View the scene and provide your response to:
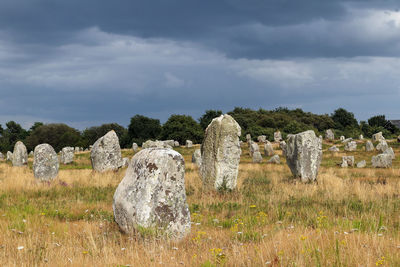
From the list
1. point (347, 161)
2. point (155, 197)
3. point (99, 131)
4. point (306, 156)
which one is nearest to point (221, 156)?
point (306, 156)

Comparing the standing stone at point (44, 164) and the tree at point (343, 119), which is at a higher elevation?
the tree at point (343, 119)

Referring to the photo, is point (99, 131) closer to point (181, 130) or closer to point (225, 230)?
point (181, 130)

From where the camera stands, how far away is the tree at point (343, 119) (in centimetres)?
8337

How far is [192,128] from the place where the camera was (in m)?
70.1

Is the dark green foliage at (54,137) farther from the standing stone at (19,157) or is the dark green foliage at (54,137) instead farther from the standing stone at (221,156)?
the standing stone at (221,156)

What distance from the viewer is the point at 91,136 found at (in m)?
88.4

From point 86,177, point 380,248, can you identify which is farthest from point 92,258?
point 86,177

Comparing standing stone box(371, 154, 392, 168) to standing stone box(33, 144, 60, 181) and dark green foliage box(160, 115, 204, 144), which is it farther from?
dark green foliage box(160, 115, 204, 144)

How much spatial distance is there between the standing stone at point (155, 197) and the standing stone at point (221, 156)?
7874 mm

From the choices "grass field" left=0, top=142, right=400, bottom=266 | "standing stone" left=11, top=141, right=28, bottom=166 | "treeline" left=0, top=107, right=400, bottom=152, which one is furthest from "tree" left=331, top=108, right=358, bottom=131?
"grass field" left=0, top=142, right=400, bottom=266

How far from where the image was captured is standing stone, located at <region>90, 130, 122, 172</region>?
2350 cm

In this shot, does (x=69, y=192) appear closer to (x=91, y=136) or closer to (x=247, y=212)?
(x=247, y=212)

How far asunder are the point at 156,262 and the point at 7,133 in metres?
98.6

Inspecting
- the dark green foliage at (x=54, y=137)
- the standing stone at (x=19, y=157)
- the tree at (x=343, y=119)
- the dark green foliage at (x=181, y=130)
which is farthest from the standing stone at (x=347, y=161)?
the dark green foliage at (x=54, y=137)
